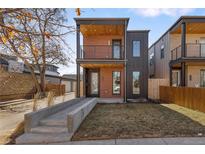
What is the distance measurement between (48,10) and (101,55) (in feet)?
42.2

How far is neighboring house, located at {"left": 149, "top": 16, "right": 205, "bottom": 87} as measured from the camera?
1756 centimetres

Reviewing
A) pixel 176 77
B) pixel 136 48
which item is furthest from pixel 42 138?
pixel 176 77

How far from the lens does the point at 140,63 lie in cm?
2075

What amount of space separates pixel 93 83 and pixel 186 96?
8.27 meters

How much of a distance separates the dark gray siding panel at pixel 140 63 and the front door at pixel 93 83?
2587 millimetres

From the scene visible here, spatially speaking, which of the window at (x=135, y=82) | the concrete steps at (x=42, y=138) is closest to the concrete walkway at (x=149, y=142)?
the concrete steps at (x=42, y=138)

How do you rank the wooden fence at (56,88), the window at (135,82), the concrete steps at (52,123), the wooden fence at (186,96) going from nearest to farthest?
the concrete steps at (52,123), the wooden fence at (186,96), the window at (135,82), the wooden fence at (56,88)

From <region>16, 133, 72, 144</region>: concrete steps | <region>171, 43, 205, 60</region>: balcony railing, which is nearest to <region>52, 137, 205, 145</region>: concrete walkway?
<region>16, 133, 72, 144</region>: concrete steps

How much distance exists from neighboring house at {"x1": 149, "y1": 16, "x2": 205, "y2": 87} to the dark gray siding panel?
205 cm

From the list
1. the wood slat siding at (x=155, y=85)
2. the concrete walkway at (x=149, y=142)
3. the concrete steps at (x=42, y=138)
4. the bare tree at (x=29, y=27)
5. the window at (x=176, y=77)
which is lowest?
the concrete steps at (x=42, y=138)

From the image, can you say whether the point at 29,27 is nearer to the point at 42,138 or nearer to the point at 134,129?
the point at 42,138

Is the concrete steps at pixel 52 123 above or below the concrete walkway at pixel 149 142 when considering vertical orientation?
above

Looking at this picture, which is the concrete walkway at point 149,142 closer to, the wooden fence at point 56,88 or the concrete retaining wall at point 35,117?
the concrete retaining wall at point 35,117

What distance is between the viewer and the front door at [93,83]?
2062 cm
